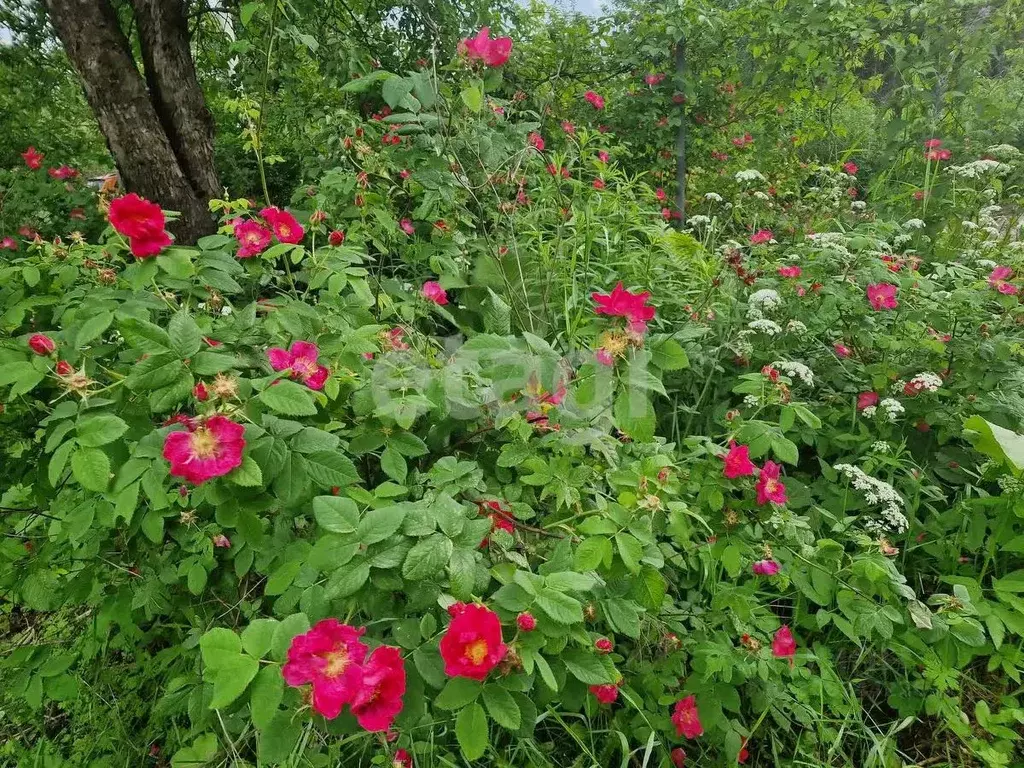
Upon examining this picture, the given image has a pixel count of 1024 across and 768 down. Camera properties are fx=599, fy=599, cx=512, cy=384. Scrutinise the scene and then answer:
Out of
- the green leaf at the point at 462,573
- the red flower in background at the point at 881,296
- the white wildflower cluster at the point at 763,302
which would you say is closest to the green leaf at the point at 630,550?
the green leaf at the point at 462,573

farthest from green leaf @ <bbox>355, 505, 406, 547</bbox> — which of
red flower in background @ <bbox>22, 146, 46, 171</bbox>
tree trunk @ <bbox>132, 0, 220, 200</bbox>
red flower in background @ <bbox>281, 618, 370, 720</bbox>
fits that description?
red flower in background @ <bbox>22, 146, 46, 171</bbox>

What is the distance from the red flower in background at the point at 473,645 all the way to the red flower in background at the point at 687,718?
2.54 feet

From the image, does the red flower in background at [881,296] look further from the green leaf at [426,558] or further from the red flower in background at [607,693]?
the green leaf at [426,558]

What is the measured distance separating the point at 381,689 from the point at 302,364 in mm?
541

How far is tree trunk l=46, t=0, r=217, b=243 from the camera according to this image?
7.64ft

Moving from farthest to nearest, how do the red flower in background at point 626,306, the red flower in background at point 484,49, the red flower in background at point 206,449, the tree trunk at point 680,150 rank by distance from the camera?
the tree trunk at point 680,150
the red flower in background at point 484,49
the red flower in background at point 626,306
the red flower in background at point 206,449

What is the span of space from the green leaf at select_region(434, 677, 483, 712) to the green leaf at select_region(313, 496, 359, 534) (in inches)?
10.0

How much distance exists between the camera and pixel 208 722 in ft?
4.56

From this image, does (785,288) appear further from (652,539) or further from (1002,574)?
(652,539)

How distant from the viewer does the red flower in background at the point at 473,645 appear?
2.58 feet

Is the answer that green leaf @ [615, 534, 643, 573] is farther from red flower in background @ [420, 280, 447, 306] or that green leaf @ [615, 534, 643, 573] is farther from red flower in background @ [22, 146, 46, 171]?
red flower in background @ [22, 146, 46, 171]

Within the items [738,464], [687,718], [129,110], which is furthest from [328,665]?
[129,110]

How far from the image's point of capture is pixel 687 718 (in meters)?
1.35

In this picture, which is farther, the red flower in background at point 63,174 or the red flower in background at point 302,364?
the red flower in background at point 63,174
